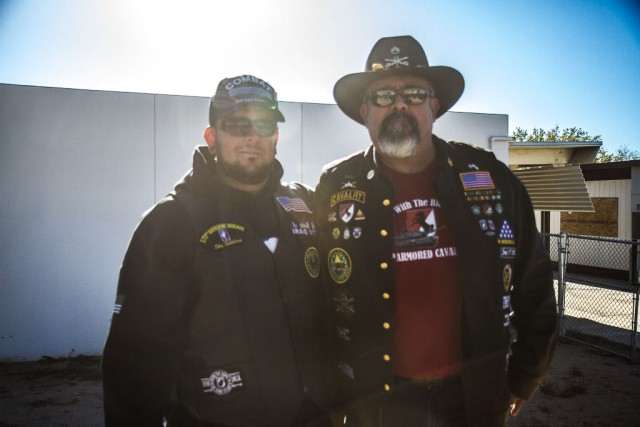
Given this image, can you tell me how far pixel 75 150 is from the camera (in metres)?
6.46

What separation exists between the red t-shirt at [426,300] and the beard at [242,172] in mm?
852

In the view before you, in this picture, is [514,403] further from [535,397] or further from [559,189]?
[559,189]

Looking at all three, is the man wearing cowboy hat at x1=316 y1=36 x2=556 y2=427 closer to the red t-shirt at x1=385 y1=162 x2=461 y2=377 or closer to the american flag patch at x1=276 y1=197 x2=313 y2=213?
the red t-shirt at x1=385 y1=162 x2=461 y2=377

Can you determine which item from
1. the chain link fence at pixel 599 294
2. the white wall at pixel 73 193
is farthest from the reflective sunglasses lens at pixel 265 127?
the chain link fence at pixel 599 294

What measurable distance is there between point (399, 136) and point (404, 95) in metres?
0.31

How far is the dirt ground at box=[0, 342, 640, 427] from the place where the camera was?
4.69 metres

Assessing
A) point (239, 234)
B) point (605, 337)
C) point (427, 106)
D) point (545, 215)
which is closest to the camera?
point (239, 234)

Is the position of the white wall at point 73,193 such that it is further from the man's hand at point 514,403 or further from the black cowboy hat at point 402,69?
the man's hand at point 514,403

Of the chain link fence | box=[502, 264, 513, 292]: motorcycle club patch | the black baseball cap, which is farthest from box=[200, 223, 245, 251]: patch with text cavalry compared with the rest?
the chain link fence

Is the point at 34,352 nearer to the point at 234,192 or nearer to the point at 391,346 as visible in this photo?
the point at 234,192

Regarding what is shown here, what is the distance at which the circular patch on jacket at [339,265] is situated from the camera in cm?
233

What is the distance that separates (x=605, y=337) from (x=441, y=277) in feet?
25.0

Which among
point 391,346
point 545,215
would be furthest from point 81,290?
point 545,215

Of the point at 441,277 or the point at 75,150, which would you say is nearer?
the point at 441,277
